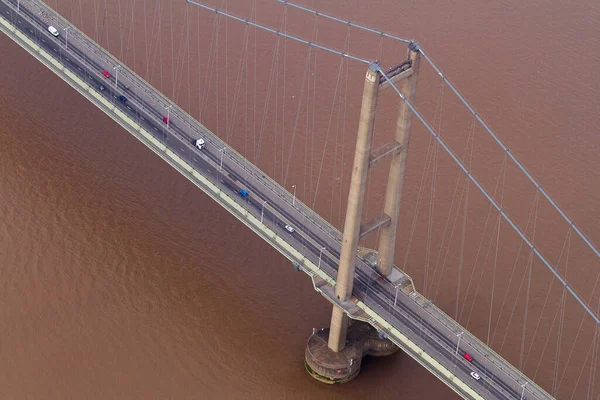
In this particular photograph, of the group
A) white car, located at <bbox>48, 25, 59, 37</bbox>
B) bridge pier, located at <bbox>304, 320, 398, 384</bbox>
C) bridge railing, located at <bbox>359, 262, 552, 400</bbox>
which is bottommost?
bridge pier, located at <bbox>304, 320, 398, 384</bbox>

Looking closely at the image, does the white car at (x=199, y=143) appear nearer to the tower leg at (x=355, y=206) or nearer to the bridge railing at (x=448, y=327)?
the tower leg at (x=355, y=206)

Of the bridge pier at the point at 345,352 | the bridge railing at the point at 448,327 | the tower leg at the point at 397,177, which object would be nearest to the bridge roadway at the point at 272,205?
the bridge railing at the point at 448,327

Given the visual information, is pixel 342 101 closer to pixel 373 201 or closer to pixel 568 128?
pixel 373 201

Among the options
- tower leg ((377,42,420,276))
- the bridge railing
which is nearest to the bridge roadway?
the bridge railing

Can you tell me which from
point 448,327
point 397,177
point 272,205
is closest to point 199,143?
point 272,205

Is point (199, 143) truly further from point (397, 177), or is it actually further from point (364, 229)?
point (397, 177)

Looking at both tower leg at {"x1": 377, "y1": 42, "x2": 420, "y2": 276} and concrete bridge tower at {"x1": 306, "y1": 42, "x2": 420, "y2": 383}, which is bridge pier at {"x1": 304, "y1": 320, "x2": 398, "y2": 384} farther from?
tower leg at {"x1": 377, "y1": 42, "x2": 420, "y2": 276}
